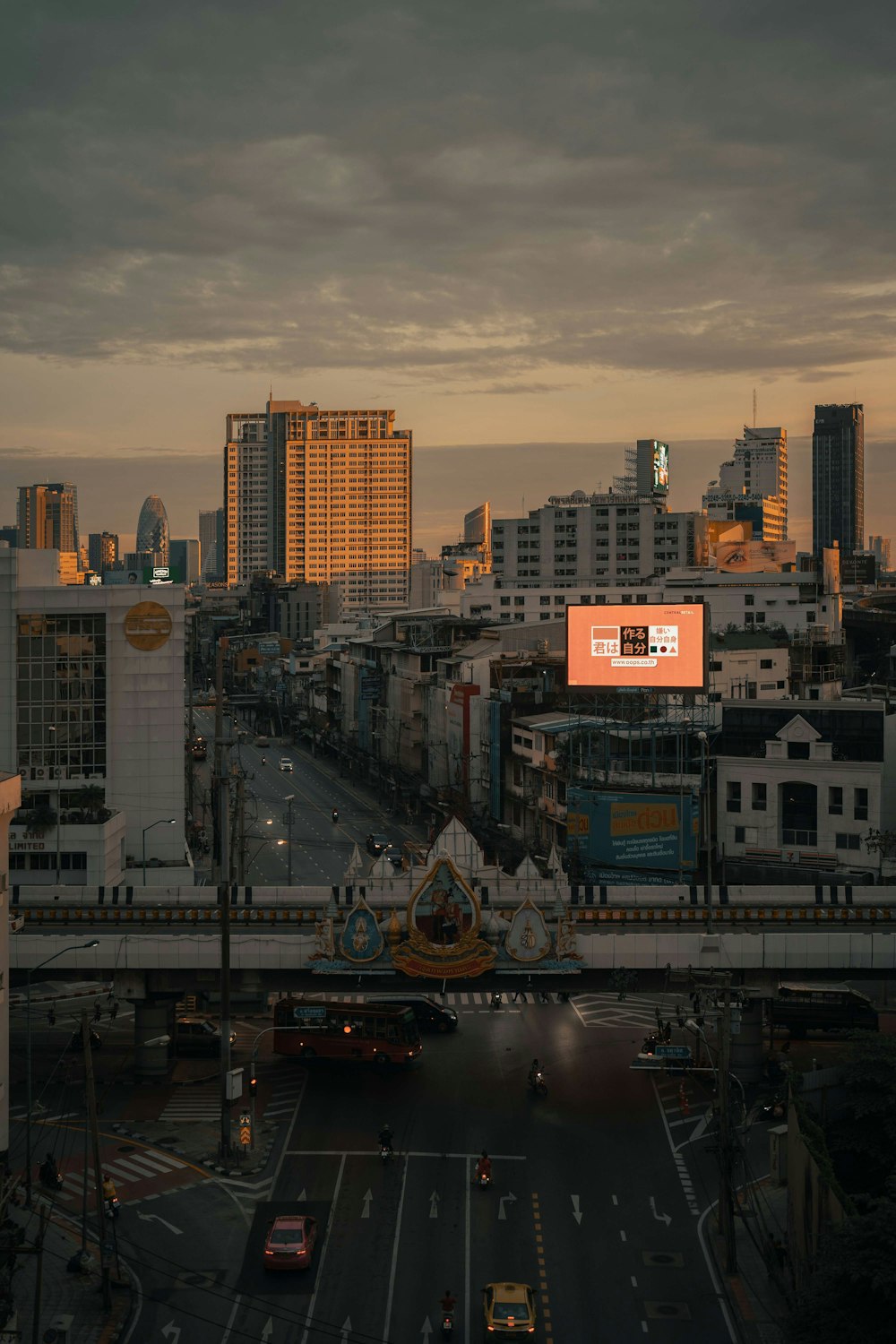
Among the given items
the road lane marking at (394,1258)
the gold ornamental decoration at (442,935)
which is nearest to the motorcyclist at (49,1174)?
the road lane marking at (394,1258)

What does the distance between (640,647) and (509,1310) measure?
6491 cm

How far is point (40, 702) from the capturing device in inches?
3920

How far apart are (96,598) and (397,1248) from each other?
62.2m

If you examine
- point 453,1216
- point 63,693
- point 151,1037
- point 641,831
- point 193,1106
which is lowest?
point 193,1106

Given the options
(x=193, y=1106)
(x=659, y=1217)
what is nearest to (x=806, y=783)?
(x=193, y=1106)

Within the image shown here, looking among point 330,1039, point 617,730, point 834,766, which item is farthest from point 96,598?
point 834,766

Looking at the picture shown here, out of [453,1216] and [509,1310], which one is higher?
[509,1310]

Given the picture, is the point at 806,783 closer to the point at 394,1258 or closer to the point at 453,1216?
the point at 453,1216

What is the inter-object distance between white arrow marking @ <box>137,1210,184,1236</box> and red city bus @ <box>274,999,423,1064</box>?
54.9 ft

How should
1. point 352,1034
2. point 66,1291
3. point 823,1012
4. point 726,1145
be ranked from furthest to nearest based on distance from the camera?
1. point 823,1012
2. point 352,1034
3. point 66,1291
4. point 726,1145

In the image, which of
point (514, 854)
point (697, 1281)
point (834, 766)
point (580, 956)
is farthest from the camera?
point (514, 854)

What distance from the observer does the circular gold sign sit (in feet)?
330

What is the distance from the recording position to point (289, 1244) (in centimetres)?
4538

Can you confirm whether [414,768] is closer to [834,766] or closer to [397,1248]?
[834,766]
